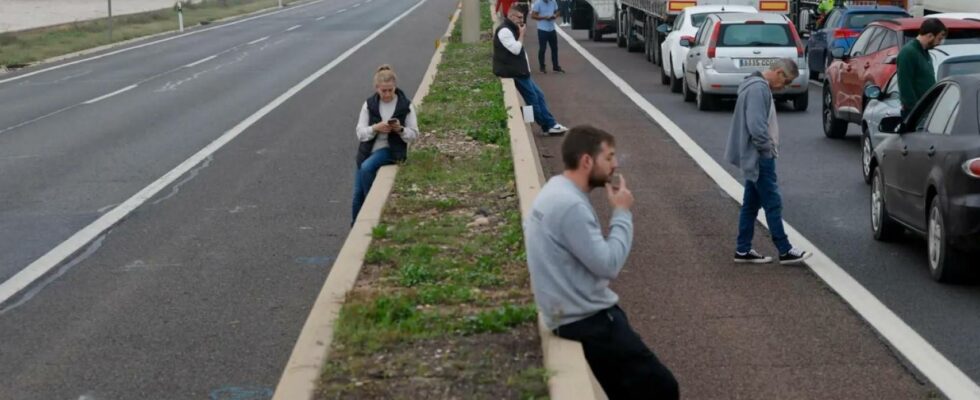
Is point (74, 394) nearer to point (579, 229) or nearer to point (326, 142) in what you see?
point (579, 229)

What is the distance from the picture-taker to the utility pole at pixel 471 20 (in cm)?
3675


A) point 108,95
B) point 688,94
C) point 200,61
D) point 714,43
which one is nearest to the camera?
point 714,43

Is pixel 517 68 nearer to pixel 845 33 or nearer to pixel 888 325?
pixel 845 33

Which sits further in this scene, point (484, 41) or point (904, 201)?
point (484, 41)

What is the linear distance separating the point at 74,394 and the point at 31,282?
3.42 metres

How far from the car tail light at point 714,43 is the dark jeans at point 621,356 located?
18252 mm

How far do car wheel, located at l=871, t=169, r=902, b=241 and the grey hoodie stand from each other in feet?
4.05

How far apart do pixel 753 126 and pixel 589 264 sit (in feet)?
18.8

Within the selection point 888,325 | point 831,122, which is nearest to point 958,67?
point 831,122

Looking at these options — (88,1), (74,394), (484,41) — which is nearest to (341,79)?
(484,41)

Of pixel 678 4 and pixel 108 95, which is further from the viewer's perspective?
pixel 678 4

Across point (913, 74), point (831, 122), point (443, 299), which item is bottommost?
point (831, 122)

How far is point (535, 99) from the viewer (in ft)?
65.3

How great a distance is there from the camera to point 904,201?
11516mm
